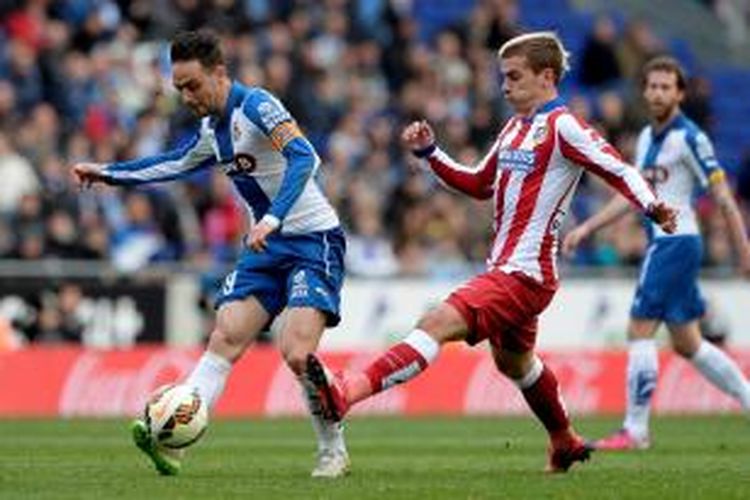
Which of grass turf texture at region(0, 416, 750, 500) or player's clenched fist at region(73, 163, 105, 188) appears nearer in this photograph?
grass turf texture at region(0, 416, 750, 500)

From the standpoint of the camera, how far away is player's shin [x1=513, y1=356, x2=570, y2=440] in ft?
41.2

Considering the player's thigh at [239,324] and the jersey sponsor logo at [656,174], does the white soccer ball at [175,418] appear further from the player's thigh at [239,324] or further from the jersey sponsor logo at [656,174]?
the jersey sponsor logo at [656,174]

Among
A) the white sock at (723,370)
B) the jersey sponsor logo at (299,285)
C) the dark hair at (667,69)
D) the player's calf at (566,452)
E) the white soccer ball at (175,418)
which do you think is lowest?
the white sock at (723,370)

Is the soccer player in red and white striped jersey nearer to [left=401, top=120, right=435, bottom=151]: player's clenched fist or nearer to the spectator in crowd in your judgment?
[left=401, top=120, right=435, bottom=151]: player's clenched fist

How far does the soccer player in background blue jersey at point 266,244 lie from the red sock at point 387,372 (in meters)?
0.72

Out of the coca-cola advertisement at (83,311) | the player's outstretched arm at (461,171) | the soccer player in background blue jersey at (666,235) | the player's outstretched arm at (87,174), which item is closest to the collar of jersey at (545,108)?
the player's outstretched arm at (461,171)

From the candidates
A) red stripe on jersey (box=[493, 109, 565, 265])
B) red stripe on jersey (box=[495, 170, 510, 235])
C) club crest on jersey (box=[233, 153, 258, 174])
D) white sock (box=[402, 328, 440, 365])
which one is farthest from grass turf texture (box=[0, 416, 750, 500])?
club crest on jersey (box=[233, 153, 258, 174])

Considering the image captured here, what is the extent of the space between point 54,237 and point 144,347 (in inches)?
56.6

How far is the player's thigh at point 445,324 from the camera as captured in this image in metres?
11.6

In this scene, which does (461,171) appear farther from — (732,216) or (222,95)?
(732,216)

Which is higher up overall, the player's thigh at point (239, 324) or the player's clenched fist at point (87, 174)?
the player's clenched fist at point (87, 174)

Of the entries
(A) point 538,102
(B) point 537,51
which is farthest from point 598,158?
(B) point 537,51

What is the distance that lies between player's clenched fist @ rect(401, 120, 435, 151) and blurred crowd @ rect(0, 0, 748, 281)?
8.84 meters

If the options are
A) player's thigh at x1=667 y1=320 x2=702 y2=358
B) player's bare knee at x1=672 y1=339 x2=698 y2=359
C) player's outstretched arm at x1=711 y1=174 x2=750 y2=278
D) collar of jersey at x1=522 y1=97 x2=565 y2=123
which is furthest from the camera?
player's bare knee at x1=672 y1=339 x2=698 y2=359
